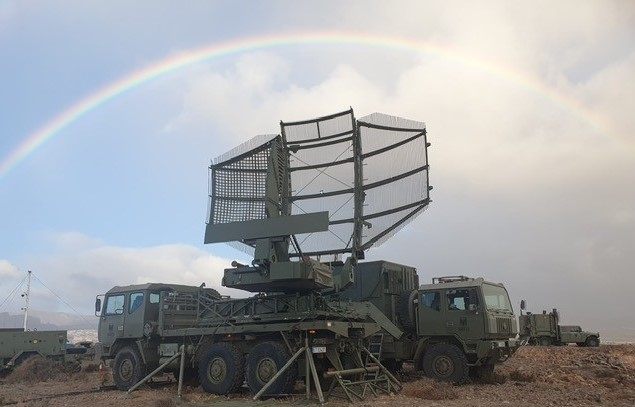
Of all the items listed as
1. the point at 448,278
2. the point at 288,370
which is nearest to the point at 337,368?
the point at 288,370

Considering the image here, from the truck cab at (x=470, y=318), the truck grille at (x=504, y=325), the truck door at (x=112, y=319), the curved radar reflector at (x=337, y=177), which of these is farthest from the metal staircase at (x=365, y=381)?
the truck door at (x=112, y=319)

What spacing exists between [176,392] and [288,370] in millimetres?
4361

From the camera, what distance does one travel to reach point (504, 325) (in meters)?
17.9

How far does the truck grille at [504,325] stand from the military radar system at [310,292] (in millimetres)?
42

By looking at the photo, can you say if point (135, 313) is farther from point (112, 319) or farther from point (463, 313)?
point (463, 313)

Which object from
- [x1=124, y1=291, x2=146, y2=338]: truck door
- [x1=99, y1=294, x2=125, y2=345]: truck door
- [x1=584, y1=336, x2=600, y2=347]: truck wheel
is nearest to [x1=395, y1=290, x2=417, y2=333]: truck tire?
[x1=124, y1=291, x2=146, y2=338]: truck door

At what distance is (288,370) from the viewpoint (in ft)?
46.4

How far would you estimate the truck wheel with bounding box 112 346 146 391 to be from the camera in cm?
1791

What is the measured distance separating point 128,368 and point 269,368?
20.8 feet

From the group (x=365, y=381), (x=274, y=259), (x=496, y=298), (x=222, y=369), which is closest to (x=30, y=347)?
(x=222, y=369)

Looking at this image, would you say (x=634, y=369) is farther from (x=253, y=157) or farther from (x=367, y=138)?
(x=253, y=157)

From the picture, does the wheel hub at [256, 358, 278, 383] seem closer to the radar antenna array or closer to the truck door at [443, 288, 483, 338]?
the radar antenna array

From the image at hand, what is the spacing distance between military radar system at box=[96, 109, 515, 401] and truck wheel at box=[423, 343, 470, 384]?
33 millimetres

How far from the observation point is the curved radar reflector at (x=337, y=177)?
1789 centimetres
